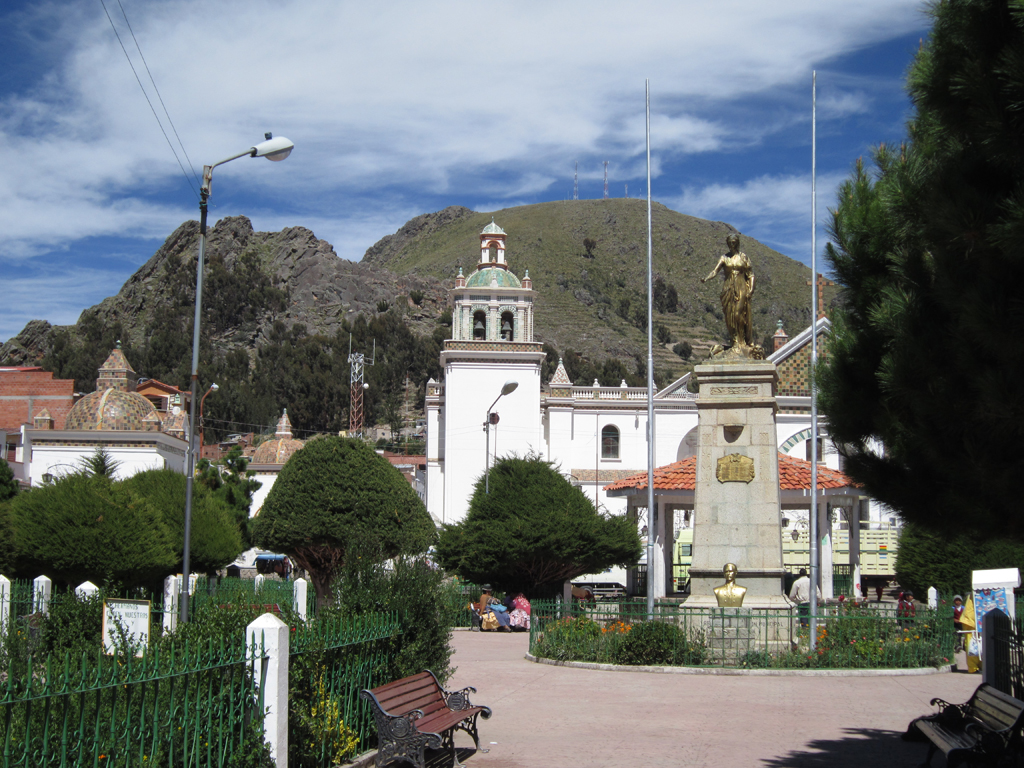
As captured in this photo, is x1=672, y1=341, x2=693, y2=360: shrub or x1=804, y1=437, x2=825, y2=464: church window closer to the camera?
x1=804, y1=437, x2=825, y2=464: church window

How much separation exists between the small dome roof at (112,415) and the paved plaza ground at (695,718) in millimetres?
31201

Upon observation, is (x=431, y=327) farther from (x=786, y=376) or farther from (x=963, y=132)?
(x=963, y=132)

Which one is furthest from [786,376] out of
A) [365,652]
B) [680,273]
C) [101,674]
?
[680,273]

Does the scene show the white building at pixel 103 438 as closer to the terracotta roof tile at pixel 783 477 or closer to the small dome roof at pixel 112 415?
the small dome roof at pixel 112 415

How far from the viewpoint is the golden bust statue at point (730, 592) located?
46.4 ft

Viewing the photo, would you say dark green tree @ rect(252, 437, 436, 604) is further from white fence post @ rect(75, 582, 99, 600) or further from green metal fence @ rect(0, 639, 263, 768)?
green metal fence @ rect(0, 639, 263, 768)

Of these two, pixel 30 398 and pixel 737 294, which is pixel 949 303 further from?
pixel 30 398

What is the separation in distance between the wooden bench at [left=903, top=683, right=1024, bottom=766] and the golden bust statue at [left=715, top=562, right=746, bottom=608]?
16.9 feet

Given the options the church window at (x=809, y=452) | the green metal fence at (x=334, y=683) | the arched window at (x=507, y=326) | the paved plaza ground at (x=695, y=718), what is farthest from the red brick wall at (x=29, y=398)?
the green metal fence at (x=334, y=683)

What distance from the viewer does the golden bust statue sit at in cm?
1414

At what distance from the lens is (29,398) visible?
52.7 m

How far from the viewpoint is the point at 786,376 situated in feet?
143

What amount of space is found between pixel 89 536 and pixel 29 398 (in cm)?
3648

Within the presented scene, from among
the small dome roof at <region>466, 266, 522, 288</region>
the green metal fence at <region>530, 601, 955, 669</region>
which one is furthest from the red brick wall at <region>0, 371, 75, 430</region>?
the green metal fence at <region>530, 601, 955, 669</region>
